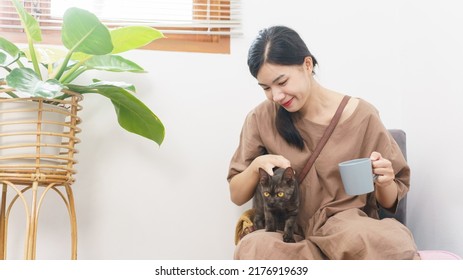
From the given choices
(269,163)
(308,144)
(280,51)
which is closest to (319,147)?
(308,144)

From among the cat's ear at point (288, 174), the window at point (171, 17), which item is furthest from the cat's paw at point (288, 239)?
the window at point (171, 17)

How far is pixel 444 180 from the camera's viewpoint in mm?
1870

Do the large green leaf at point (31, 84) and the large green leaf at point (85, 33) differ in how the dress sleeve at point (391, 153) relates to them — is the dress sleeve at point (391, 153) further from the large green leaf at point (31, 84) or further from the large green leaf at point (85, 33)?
the large green leaf at point (31, 84)

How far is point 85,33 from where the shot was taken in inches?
63.0

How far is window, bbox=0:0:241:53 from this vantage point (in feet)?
6.98

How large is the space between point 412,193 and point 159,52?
1091mm

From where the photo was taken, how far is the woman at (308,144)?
5.22ft

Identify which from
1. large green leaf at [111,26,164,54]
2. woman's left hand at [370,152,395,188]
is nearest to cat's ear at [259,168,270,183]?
woman's left hand at [370,152,395,188]

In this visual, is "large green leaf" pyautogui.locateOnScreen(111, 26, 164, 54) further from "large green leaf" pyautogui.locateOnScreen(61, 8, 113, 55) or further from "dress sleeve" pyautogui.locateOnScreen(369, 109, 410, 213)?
"dress sleeve" pyautogui.locateOnScreen(369, 109, 410, 213)

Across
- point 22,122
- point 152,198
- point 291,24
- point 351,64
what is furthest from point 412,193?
point 22,122

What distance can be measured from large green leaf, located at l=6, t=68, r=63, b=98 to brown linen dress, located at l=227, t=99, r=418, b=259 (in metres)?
0.58

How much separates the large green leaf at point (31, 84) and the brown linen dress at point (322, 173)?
577 mm

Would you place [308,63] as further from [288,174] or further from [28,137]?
[28,137]
